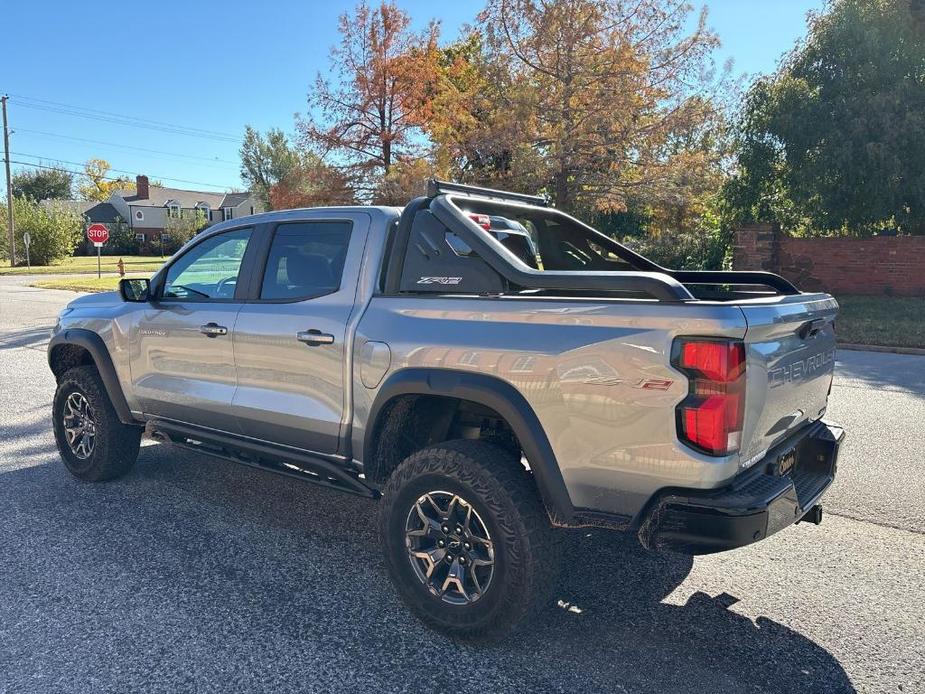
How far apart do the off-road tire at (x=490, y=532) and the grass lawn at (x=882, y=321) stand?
10844mm

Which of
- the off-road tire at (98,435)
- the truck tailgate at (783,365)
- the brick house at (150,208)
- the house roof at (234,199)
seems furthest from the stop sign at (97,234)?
the house roof at (234,199)

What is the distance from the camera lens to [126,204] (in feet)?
247

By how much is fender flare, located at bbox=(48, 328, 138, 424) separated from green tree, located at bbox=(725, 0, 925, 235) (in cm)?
1481

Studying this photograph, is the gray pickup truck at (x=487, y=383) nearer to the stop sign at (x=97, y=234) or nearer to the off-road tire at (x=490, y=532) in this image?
the off-road tire at (x=490, y=532)

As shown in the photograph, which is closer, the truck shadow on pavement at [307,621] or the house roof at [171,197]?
the truck shadow on pavement at [307,621]

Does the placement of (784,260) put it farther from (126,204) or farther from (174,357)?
(126,204)

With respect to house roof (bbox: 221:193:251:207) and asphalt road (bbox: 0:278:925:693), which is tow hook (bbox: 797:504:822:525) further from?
house roof (bbox: 221:193:251:207)

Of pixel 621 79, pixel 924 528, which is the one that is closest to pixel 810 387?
pixel 924 528

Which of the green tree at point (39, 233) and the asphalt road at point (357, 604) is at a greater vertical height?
the green tree at point (39, 233)

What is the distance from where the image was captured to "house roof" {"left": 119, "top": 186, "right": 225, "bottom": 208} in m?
76.4

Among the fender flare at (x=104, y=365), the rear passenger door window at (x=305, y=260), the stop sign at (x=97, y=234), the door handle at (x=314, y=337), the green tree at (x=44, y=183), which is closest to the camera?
the door handle at (x=314, y=337)

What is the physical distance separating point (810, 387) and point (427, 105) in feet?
59.4

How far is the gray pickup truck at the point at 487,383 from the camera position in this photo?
256 centimetres

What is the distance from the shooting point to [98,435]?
191 inches
